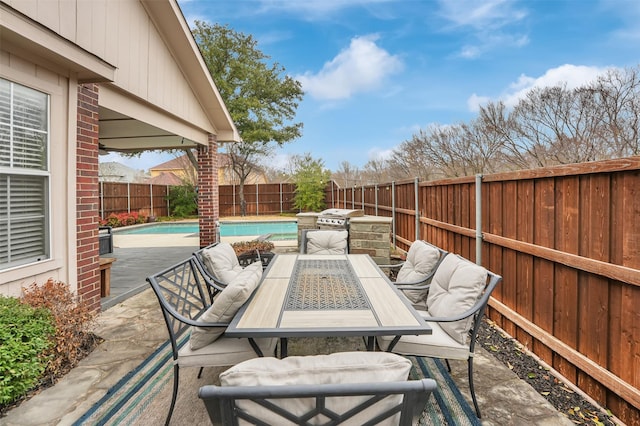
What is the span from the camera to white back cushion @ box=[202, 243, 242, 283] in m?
3.23

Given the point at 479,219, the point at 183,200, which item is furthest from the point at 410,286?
the point at 183,200

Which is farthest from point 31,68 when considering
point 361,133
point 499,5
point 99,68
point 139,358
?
point 361,133

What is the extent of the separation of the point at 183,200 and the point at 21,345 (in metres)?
17.7

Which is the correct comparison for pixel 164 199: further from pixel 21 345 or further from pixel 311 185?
pixel 21 345

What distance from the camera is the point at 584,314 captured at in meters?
2.32

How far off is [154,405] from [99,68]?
312cm

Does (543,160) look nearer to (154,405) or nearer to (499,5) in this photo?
(499,5)

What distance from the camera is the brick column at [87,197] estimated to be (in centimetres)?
367

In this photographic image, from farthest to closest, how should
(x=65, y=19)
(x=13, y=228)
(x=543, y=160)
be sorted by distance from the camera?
(x=543, y=160)
(x=65, y=19)
(x=13, y=228)

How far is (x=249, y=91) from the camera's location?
19.4m

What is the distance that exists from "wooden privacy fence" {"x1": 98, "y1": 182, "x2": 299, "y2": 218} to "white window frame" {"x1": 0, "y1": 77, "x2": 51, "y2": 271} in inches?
491

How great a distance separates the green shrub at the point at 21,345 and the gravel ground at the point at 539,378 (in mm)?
3492

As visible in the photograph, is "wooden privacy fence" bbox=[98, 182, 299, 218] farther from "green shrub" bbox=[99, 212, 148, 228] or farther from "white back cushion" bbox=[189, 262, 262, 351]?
"white back cushion" bbox=[189, 262, 262, 351]

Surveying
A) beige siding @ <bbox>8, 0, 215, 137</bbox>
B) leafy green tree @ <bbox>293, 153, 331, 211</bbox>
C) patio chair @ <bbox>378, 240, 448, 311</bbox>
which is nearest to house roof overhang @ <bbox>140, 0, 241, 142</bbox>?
beige siding @ <bbox>8, 0, 215, 137</bbox>
